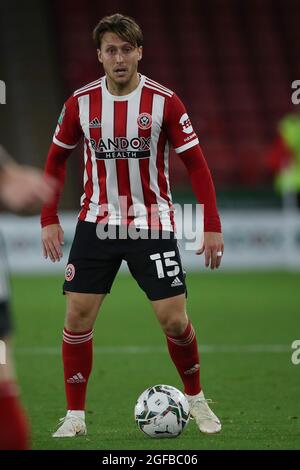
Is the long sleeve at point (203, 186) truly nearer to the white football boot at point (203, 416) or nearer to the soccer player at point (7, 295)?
the white football boot at point (203, 416)

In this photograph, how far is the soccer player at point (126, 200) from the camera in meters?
5.15

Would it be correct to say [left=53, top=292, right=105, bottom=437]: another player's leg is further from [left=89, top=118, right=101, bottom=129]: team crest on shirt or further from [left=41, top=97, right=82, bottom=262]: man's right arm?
[left=89, top=118, right=101, bottom=129]: team crest on shirt

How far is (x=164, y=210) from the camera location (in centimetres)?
528

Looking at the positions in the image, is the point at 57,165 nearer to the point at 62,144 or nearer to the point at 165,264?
the point at 62,144

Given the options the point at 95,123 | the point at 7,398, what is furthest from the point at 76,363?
the point at 7,398

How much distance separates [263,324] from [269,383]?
3.11 m

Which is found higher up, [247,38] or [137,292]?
[247,38]

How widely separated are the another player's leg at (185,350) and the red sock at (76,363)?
40 cm

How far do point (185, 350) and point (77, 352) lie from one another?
543mm

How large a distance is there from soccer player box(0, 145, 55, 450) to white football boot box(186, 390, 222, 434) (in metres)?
2.03

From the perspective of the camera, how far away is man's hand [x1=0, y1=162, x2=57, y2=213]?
9.61 ft

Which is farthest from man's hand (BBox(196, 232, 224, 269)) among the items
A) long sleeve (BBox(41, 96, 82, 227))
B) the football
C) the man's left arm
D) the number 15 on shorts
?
long sleeve (BBox(41, 96, 82, 227))
